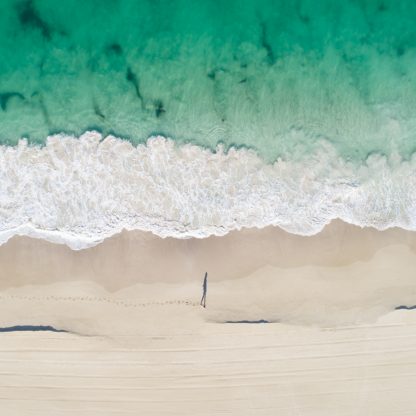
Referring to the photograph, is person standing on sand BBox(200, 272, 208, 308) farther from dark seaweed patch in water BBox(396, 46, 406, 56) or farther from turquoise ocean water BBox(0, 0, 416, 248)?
dark seaweed patch in water BBox(396, 46, 406, 56)

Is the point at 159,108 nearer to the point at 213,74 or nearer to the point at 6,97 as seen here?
the point at 213,74

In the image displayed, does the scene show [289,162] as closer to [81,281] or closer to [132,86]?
[132,86]

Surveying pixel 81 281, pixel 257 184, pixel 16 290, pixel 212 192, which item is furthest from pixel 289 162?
pixel 16 290

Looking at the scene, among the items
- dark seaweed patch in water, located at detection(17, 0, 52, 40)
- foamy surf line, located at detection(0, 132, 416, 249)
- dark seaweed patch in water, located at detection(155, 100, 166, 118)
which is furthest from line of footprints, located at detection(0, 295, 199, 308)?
dark seaweed patch in water, located at detection(17, 0, 52, 40)

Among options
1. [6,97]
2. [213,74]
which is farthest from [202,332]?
[6,97]

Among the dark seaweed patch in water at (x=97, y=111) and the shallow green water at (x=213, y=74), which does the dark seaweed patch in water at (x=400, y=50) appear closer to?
the shallow green water at (x=213, y=74)

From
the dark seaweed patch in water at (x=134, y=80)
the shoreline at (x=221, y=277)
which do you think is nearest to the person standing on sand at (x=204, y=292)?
the shoreline at (x=221, y=277)

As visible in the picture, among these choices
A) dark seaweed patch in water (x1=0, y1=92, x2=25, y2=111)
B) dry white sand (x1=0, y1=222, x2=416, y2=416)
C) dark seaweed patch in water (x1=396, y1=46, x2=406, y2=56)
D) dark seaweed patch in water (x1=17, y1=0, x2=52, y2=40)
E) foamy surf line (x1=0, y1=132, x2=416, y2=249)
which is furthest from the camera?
dark seaweed patch in water (x1=396, y1=46, x2=406, y2=56)
